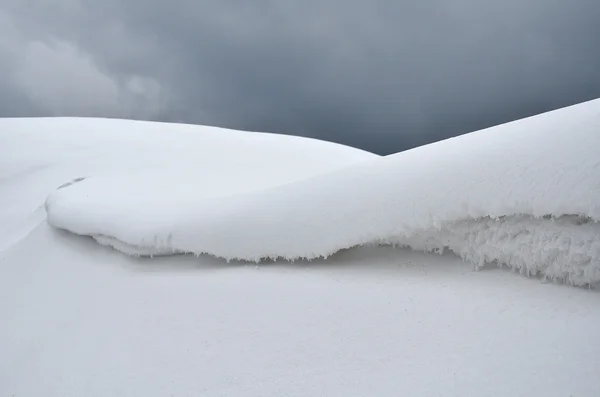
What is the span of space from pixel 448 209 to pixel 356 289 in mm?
326

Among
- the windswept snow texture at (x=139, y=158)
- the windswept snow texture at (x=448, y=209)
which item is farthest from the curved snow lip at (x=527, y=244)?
the windswept snow texture at (x=139, y=158)

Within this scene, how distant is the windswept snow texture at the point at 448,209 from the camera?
0.86 metres

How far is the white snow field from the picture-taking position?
31.6 inches

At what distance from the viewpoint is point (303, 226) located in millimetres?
1214

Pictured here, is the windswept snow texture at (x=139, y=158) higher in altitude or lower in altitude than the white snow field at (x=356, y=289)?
higher

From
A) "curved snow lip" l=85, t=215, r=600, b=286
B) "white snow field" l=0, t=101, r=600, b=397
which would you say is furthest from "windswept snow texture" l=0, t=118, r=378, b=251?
"curved snow lip" l=85, t=215, r=600, b=286

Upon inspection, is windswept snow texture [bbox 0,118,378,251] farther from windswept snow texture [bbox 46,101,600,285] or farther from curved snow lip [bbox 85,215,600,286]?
curved snow lip [bbox 85,215,600,286]

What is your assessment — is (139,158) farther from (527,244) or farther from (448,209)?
(527,244)

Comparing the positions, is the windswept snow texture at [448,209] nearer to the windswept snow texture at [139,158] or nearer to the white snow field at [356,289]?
the white snow field at [356,289]

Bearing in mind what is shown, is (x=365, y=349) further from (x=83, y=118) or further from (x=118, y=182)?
(x=83, y=118)

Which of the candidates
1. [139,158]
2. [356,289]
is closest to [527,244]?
[356,289]

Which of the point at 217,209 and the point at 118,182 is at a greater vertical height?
the point at 118,182

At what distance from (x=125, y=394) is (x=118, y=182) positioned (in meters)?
1.84

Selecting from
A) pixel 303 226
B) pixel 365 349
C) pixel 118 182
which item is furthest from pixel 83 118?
pixel 365 349
